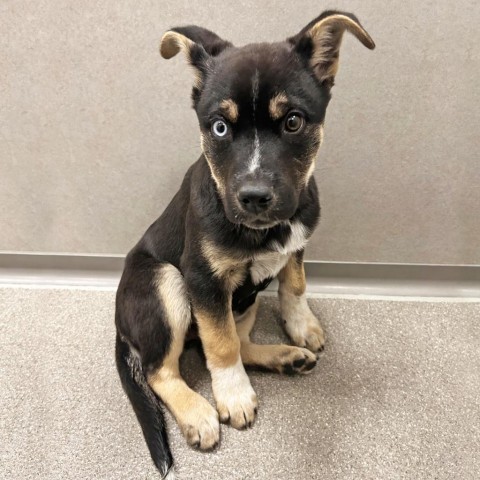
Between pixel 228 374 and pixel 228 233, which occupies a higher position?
pixel 228 233

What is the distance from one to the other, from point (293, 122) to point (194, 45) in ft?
1.39

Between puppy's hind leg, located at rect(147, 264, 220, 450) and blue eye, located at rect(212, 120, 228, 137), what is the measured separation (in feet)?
1.98

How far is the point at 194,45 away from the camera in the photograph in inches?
57.0

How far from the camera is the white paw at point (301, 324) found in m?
Result: 2.00

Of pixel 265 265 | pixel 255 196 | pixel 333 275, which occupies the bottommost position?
pixel 333 275

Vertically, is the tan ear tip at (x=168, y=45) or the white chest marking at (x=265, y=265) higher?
the tan ear tip at (x=168, y=45)

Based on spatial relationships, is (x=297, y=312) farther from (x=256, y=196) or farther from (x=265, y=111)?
(x=265, y=111)

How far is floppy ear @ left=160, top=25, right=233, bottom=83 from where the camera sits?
1.46 m

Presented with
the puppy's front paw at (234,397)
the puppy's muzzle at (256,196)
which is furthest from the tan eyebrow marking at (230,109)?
the puppy's front paw at (234,397)

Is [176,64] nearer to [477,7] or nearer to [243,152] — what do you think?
[243,152]

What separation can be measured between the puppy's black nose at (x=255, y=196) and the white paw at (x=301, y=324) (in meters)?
0.84

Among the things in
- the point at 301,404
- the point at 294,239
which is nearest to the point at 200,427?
the point at 301,404

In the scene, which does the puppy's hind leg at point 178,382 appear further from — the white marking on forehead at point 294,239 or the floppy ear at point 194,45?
the floppy ear at point 194,45

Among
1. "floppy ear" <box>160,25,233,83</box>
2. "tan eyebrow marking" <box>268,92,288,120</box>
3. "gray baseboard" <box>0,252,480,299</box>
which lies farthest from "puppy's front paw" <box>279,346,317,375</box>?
"floppy ear" <box>160,25,233,83</box>
